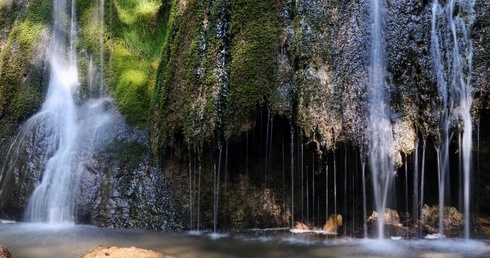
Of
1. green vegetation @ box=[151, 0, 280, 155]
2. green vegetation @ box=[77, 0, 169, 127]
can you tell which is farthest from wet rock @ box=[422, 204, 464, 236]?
green vegetation @ box=[77, 0, 169, 127]

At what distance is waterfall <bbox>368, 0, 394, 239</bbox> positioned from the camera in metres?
5.42

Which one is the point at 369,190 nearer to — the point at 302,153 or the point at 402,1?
the point at 302,153

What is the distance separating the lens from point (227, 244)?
→ 5.32 meters

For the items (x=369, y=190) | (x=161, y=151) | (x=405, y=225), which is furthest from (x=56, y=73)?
(x=405, y=225)

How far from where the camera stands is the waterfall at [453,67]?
538cm

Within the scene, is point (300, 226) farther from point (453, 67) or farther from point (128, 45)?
point (128, 45)

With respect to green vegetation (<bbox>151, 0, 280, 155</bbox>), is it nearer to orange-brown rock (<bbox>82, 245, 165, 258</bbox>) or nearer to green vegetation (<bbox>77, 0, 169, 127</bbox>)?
green vegetation (<bbox>77, 0, 169, 127</bbox>)

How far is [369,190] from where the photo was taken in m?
5.96

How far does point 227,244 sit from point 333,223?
63.4 inches

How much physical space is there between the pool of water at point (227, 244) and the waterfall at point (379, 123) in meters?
0.64

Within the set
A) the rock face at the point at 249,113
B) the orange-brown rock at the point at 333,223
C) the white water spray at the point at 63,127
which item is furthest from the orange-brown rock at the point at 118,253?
the white water spray at the point at 63,127

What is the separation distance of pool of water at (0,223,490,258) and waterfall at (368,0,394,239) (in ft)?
2.11

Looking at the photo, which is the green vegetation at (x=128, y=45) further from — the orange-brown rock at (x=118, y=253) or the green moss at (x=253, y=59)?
the orange-brown rock at (x=118, y=253)

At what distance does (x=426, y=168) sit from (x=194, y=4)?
12.7ft
